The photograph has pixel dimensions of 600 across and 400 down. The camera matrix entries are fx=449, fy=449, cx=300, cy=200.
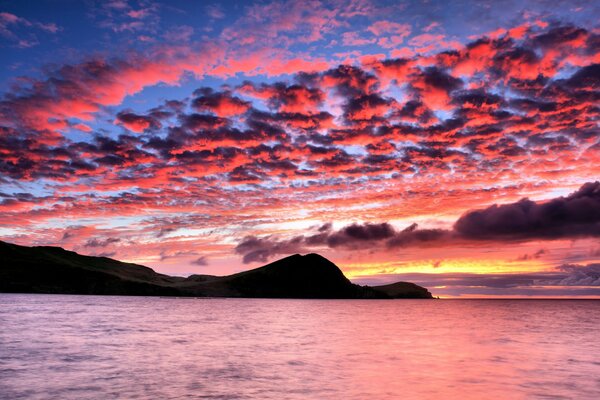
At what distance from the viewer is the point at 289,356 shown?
3588cm

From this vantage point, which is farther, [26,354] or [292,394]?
[26,354]

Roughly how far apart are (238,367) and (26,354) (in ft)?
55.8

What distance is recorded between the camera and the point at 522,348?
4462 centimetres

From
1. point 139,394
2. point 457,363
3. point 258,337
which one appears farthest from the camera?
point 258,337

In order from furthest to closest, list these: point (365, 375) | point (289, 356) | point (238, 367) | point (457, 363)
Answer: point (289, 356) < point (457, 363) < point (238, 367) < point (365, 375)

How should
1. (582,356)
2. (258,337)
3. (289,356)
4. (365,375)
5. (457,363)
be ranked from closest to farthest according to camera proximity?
1. (365,375)
2. (457,363)
3. (289,356)
4. (582,356)
5. (258,337)

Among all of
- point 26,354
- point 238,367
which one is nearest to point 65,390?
point 238,367

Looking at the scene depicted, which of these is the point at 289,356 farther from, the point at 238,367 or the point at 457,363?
the point at 457,363

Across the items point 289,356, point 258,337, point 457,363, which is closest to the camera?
point 457,363

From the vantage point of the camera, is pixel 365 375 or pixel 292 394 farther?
pixel 365 375

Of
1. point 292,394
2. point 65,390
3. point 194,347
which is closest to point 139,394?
point 65,390

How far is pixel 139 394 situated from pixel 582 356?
37771mm

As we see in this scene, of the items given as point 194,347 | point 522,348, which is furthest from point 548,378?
point 194,347

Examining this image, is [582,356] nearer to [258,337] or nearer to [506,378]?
[506,378]
